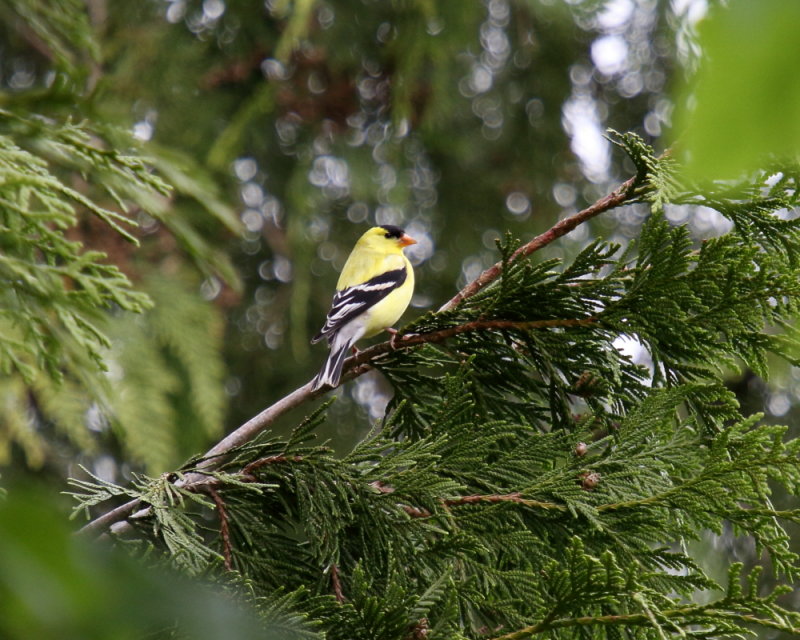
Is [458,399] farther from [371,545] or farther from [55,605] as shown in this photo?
[55,605]

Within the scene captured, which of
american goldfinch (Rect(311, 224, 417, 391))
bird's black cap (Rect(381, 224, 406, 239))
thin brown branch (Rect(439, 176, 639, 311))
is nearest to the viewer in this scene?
thin brown branch (Rect(439, 176, 639, 311))

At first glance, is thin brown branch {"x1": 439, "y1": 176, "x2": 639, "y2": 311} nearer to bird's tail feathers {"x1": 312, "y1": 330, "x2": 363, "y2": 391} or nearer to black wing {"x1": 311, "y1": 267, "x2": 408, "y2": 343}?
bird's tail feathers {"x1": 312, "y1": 330, "x2": 363, "y2": 391}

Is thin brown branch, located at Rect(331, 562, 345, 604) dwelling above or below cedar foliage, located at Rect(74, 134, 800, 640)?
below

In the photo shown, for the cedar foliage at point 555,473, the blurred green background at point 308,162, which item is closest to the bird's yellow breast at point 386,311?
the blurred green background at point 308,162

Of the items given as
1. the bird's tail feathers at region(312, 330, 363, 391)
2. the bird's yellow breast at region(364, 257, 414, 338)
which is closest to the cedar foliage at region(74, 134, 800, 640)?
the bird's tail feathers at region(312, 330, 363, 391)

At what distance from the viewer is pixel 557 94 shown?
7.41 metres

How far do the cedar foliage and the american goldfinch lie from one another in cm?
160

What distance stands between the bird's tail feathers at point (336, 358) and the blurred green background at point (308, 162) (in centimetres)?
79

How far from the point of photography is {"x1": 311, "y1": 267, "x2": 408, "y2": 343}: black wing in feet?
14.8

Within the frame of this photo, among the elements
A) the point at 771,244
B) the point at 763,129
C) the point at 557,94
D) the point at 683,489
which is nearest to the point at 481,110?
the point at 557,94

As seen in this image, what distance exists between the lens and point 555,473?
2.15m

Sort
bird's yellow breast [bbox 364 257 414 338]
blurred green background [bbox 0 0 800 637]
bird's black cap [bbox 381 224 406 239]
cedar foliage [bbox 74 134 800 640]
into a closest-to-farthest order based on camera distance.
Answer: cedar foliage [bbox 74 134 800 640] → bird's yellow breast [bbox 364 257 414 338] → blurred green background [bbox 0 0 800 637] → bird's black cap [bbox 381 224 406 239]

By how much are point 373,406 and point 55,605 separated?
706 cm

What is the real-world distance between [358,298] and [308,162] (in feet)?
7.63
